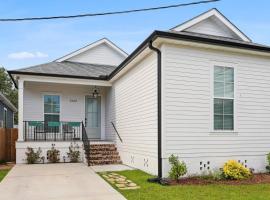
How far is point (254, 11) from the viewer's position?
403 inches

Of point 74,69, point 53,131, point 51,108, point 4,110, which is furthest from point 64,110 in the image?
point 4,110

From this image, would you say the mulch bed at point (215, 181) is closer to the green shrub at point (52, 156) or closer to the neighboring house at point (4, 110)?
the green shrub at point (52, 156)

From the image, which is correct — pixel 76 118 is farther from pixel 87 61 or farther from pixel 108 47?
pixel 108 47

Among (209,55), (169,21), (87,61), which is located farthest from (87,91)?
(209,55)

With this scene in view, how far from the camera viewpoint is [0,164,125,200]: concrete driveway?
6.38 meters

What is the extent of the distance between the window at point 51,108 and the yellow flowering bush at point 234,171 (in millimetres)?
8462

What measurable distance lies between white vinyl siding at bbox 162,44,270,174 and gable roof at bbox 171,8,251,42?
2255 mm

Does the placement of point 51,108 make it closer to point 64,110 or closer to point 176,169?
point 64,110

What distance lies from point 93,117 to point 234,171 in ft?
27.2

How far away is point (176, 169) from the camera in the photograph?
7.74 meters

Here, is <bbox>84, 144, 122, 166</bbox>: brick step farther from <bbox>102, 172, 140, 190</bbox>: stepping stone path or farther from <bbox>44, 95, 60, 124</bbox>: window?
<bbox>44, 95, 60, 124</bbox>: window

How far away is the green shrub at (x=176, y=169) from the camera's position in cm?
775

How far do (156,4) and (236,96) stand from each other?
12.4 ft

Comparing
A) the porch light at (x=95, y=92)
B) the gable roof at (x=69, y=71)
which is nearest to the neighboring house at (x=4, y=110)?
the gable roof at (x=69, y=71)
